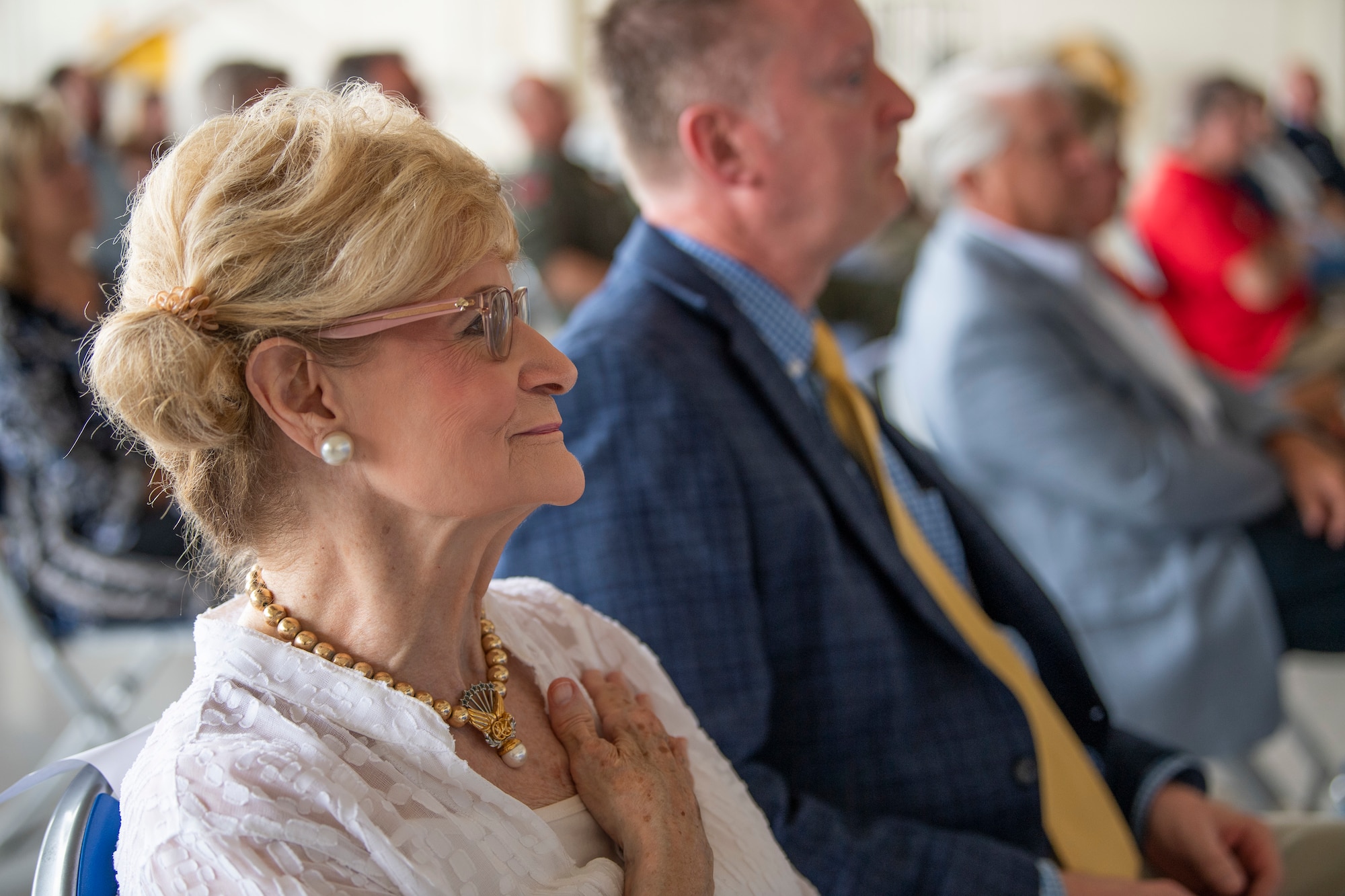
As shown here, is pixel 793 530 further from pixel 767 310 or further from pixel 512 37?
pixel 512 37

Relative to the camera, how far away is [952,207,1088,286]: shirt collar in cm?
229

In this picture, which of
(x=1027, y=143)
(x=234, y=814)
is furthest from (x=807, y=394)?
(x=1027, y=143)

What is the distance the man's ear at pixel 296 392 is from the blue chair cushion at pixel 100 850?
1.00 feet

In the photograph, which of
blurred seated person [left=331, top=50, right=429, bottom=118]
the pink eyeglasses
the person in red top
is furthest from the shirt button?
the person in red top

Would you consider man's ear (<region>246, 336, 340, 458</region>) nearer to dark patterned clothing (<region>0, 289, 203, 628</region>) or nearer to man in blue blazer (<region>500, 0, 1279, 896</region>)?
man in blue blazer (<region>500, 0, 1279, 896</region>)

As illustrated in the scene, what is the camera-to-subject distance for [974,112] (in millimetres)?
2328

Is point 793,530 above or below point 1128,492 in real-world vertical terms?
above

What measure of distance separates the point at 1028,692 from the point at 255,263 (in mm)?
1073

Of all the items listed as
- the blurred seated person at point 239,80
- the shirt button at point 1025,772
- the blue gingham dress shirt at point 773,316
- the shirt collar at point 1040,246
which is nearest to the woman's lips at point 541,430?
the blue gingham dress shirt at point 773,316

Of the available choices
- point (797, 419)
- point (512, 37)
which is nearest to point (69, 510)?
point (797, 419)

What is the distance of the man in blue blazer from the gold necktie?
0.03 metres

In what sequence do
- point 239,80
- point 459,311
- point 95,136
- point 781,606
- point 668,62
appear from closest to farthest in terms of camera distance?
point 459,311 → point 781,606 → point 668,62 → point 239,80 → point 95,136

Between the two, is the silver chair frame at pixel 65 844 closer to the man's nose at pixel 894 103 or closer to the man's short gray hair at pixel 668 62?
the man's short gray hair at pixel 668 62

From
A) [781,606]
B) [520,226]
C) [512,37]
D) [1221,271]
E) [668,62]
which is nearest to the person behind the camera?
[781,606]
